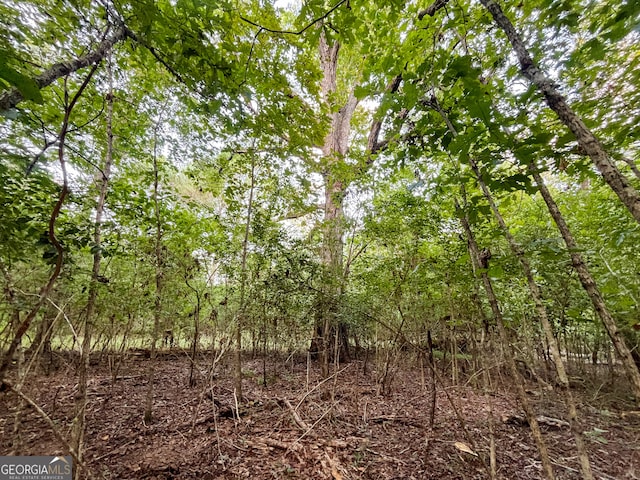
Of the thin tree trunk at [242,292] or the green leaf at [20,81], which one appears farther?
the thin tree trunk at [242,292]

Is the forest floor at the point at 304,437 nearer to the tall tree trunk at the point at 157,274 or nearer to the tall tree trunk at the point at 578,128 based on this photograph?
the tall tree trunk at the point at 157,274

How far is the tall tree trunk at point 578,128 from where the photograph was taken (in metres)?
1.15

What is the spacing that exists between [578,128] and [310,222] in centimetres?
443

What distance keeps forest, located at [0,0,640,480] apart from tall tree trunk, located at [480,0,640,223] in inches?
0.4

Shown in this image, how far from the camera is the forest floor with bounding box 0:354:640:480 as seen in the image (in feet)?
7.82

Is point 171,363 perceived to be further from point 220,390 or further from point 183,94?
point 183,94

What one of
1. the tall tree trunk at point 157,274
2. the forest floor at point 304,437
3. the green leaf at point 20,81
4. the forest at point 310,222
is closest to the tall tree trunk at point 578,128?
the forest at point 310,222

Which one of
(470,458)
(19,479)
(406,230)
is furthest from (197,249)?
(470,458)

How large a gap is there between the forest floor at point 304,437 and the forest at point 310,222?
0.10 ft

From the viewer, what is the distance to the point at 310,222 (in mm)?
5422

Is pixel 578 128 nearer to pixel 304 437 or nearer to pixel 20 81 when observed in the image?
pixel 20 81

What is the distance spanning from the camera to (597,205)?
3.82 metres

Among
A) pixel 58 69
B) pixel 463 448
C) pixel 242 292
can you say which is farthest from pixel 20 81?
pixel 463 448

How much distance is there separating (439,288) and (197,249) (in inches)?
152
